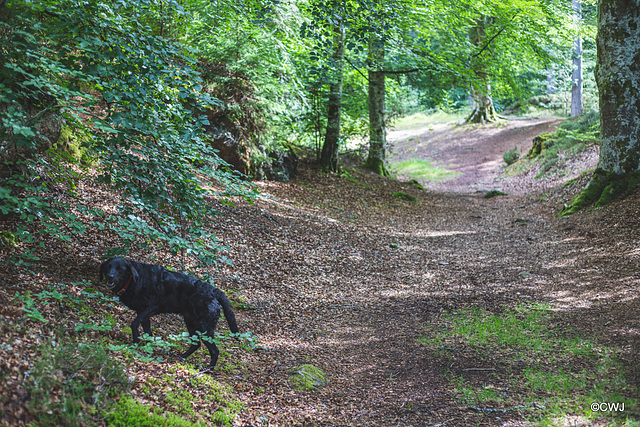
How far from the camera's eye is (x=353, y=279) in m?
7.88

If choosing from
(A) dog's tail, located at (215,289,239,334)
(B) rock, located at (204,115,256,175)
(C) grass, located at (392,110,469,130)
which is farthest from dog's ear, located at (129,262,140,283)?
(C) grass, located at (392,110,469,130)

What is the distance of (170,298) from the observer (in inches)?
157

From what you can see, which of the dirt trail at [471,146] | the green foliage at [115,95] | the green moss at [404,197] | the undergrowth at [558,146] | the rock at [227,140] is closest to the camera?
the green foliage at [115,95]

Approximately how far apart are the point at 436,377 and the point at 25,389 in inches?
139

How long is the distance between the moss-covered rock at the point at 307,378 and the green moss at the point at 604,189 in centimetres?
827

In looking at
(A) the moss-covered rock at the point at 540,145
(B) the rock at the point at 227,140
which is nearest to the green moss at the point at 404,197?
(B) the rock at the point at 227,140

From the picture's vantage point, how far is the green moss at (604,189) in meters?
9.52

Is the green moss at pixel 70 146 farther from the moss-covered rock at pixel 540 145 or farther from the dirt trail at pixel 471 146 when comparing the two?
the moss-covered rock at pixel 540 145

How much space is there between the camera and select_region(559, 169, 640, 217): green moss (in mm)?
9523

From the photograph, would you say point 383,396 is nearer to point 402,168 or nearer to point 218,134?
point 218,134

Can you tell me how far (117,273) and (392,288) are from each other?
483 cm

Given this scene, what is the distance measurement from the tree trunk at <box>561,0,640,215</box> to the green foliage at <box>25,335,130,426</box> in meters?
10.2

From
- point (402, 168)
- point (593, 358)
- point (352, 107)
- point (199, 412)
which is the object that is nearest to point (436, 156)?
point (402, 168)

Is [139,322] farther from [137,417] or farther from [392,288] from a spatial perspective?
[392,288]
